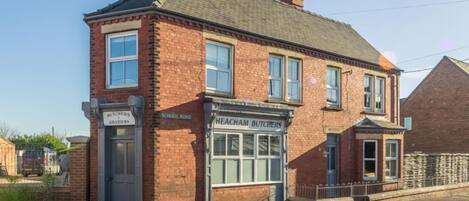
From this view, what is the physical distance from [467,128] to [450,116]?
1.34 meters

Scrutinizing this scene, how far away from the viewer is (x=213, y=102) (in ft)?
54.6

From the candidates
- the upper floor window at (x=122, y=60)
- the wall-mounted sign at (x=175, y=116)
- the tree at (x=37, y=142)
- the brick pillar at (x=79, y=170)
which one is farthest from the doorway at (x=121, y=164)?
the tree at (x=37, y=142)

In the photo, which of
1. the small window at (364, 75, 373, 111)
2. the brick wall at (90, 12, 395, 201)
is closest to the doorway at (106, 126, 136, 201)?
the brick wall at (90, 12, 395, 201)

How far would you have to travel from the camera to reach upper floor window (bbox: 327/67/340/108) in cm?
2264

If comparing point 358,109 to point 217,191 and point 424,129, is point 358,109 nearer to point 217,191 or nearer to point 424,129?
point 217,191

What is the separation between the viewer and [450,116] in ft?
119

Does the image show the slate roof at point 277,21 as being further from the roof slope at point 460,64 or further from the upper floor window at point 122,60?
the roof slope at point 460,64

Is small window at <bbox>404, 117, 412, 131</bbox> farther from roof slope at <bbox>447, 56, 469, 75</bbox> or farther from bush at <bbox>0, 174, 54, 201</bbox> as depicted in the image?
bush at <bbox>0, 174, 54, 201</bbox>

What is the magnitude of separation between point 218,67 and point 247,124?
6.57 ft

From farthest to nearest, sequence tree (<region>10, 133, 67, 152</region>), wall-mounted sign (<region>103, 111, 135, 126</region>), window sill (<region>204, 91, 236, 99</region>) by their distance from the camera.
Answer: tree (<region>10, 133, 67, 152</region>) < window sill (<region>204, 91, 236, 99</region>) < wall-mounted sign (<region>103, 111, 135, 126</region>)

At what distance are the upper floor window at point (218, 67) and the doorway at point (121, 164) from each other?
2.77 m

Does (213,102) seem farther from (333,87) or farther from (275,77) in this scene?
(333,87)

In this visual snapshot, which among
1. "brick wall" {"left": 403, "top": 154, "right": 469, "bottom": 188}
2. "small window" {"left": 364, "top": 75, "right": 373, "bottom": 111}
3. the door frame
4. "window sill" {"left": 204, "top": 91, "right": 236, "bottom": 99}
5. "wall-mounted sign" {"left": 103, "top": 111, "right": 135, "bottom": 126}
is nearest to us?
the door frame

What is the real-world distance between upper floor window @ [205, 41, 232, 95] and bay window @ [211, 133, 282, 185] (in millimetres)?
1405
